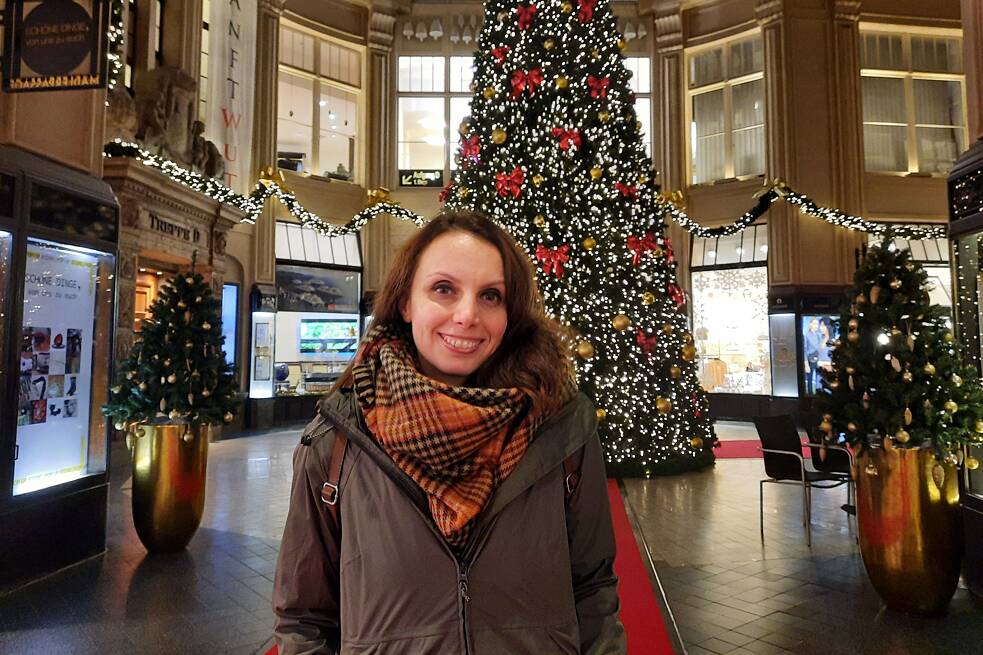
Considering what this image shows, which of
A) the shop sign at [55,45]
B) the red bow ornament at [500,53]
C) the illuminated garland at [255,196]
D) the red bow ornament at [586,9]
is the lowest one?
the shop sign at [55,45]

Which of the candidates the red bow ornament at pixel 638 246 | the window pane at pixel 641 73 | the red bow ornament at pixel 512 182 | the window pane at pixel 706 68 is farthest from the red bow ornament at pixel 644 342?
the window pane at pixel 641 73

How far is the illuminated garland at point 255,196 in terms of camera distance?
8279 millimetres

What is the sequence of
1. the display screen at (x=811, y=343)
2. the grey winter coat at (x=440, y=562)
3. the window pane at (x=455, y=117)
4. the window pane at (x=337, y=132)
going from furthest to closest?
the window pane at (x=455, y=117), the window pane at (x=337, y=132), the display screen at (x=811, y=343), the grey winter coat at (x=440, y=562)

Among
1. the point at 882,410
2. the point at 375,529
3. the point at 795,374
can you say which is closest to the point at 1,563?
the point at 375,529

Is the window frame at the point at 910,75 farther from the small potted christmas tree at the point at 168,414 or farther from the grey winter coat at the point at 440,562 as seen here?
the grey winter coat at the point at 440,562

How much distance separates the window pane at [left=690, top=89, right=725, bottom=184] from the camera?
14.8 m

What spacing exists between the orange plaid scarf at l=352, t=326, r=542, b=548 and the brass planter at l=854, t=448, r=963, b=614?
3119 mm

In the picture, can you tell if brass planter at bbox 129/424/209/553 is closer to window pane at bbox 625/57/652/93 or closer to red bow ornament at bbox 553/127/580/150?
red bow ornament at bbox 553/127/580/150

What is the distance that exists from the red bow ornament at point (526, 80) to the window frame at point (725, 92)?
8701mm

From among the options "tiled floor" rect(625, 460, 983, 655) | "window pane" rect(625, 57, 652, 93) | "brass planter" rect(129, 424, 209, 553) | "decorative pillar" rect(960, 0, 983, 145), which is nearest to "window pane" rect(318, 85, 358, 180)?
"window pane" rect(625, 57, 652, 93)

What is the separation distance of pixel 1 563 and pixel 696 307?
1332cm

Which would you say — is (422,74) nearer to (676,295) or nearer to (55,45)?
(676,295)

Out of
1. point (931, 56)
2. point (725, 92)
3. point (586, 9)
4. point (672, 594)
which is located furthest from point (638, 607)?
point (931, 56)

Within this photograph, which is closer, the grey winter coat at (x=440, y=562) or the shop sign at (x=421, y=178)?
the grey winter coat at (x=440, y=562)
